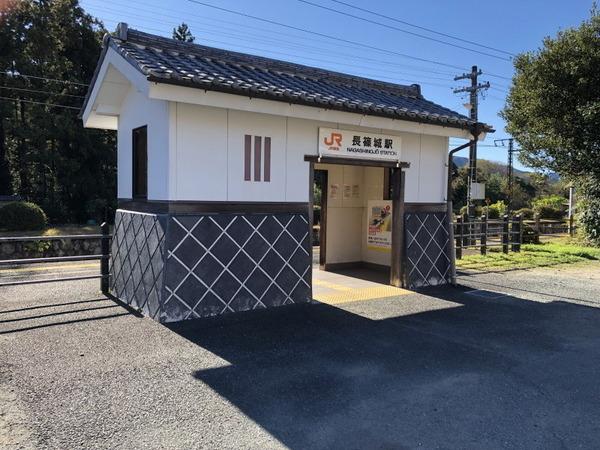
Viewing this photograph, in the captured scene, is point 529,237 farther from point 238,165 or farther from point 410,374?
point 410,374

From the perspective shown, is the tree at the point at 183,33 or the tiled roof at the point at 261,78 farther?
the tree at the point at 183,33

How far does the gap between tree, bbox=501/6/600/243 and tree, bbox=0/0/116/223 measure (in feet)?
61.6

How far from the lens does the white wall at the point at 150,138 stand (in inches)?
244

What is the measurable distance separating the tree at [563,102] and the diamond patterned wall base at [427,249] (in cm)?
658

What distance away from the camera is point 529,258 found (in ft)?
42.6

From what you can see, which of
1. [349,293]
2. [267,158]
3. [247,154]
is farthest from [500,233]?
[247,154]

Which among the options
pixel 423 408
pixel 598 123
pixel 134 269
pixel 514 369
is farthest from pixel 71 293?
pixel 598 123

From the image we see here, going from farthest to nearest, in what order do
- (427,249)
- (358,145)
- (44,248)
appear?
(44,248), (427,249), (358,145)

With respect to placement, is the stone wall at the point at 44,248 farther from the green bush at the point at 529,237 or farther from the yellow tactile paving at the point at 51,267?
the green bush at the point at 529,237

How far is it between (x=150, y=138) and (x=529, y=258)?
35.4 ft

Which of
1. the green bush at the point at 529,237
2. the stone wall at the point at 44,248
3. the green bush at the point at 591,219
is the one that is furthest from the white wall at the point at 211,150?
the green bush at the point at 591,219

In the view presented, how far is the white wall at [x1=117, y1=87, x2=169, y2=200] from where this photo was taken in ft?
20.4

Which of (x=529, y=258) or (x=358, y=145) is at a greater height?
(x=358, y=145)

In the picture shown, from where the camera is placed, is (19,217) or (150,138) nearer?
(150,138)
